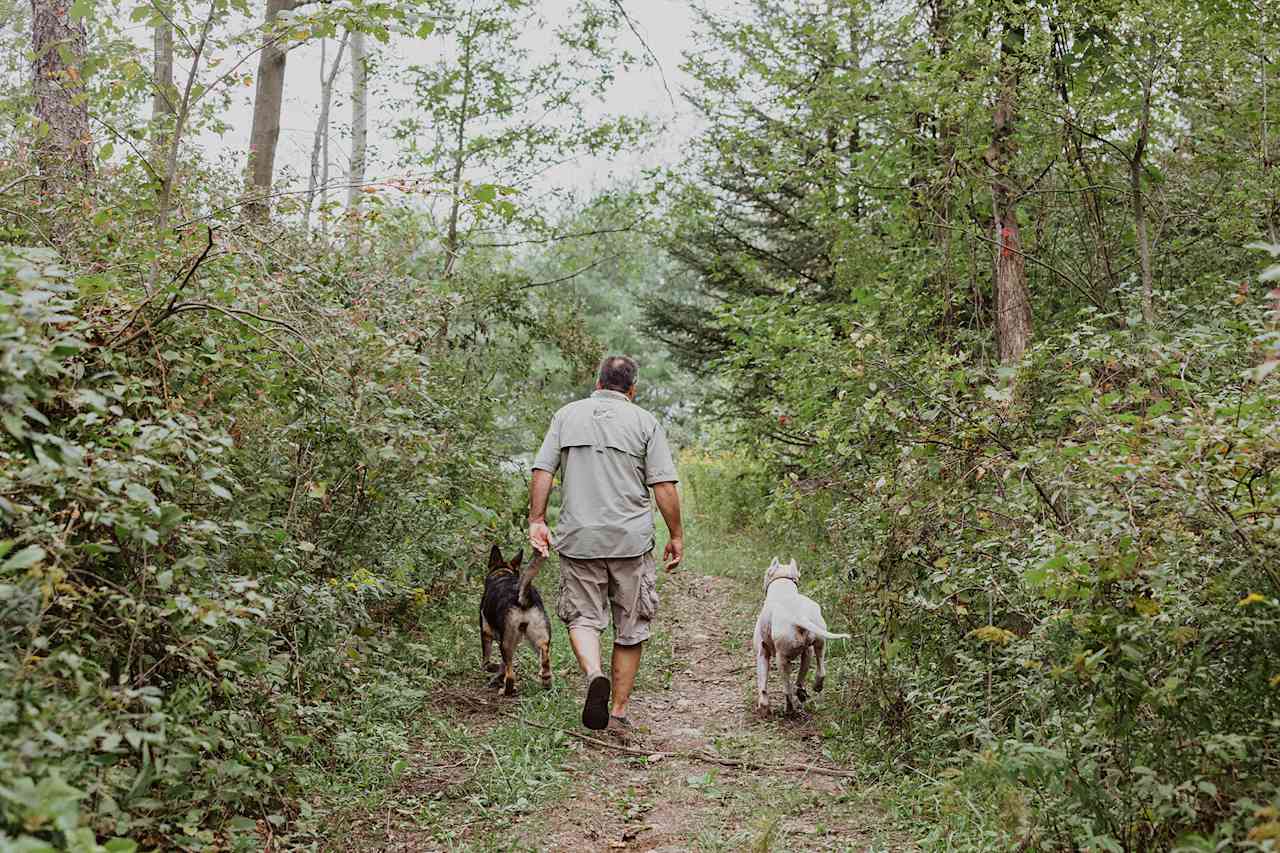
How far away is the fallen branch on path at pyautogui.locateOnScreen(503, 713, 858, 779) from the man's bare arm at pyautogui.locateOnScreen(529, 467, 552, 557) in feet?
3.53

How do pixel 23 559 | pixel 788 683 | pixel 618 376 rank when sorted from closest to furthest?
pixel 23 559
pixel 618 376
pixel 788 683

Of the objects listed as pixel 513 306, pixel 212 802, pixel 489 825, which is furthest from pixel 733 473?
pixel 212 802

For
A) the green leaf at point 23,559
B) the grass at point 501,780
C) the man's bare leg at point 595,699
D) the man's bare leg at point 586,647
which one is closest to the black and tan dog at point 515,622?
the grass at point 501,780

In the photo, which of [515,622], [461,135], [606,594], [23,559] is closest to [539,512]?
[606,594]

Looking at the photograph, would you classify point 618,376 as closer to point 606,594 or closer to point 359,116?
point 606,594

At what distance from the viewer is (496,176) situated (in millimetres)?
11305

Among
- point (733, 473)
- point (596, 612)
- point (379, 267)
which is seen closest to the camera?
point (596, 612)

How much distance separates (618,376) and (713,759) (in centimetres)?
244

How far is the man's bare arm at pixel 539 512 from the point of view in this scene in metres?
5.95

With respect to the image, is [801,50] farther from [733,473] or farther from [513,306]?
[733,473]

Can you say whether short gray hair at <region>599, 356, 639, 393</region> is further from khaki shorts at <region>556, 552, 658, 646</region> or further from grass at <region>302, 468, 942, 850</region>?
grass at <region>302, 468, 942, 850</region>

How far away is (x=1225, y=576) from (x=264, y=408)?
12.8 ft

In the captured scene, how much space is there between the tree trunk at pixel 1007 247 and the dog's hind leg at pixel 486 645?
4.70 metres

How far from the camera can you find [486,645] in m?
7.14
